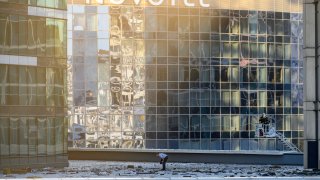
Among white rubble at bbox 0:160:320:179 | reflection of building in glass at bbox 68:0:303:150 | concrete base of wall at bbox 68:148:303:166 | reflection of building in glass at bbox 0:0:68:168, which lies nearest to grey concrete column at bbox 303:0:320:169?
white rubble at bbox 0:160:320:179

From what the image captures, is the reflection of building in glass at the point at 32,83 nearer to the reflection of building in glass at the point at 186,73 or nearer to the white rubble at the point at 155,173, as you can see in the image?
the white rubble at the point at 155,173

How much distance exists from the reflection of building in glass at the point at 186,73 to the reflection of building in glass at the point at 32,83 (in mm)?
17662

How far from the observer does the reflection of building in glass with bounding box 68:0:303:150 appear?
72062 millimetres

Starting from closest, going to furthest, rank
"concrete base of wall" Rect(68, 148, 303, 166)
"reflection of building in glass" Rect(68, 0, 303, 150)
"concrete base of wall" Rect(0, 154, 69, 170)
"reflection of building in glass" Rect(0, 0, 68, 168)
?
"reflection of building in glass" Rect(0, 0, 68, 168) < "concrete base of wall" Rect(0, 154, 69, 170) < "concrete base of wall" Rect(68, 148, 303, 166) < "reflection of building in glass" Rect(68, 0, 303, 150)

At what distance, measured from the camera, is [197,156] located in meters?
72.3

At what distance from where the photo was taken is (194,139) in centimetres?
7394

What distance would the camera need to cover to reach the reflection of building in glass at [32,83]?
5094cm

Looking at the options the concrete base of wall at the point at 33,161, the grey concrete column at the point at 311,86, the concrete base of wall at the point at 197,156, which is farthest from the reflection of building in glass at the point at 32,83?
the grey concrete column at the point at 311,86

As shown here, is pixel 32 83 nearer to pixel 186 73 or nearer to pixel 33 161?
pixel 33 161

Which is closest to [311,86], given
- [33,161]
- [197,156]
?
[33,161]

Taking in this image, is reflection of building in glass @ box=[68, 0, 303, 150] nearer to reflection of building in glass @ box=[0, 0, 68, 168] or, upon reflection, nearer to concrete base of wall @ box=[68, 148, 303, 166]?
concrete base of wall @ box=[68, 148, 303, 166]

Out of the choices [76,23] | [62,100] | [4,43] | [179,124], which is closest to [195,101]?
[179,124]

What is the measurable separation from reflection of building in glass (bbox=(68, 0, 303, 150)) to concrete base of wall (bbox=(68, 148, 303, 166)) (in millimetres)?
989

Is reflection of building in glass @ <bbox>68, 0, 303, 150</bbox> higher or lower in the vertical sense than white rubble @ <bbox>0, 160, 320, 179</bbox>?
higher
